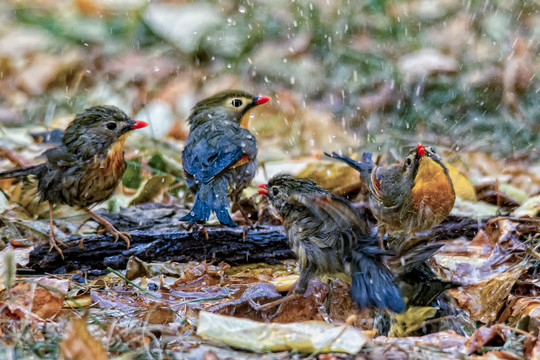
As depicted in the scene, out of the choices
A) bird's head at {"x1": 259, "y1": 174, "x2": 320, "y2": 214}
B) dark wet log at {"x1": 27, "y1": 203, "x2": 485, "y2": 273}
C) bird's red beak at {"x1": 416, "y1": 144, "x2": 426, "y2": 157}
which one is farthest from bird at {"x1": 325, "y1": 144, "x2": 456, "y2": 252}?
bird's head at {"x1": 259, "y1": 174, "x2": 320, "y2": 214}

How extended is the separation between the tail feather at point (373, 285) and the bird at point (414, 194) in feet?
2.96

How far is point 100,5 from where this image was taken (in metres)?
10.2

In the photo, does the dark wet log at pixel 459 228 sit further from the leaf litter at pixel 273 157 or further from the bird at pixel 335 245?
the bird at pixel 335 245

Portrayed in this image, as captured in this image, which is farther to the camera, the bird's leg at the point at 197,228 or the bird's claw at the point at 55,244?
the bird's leg at the point at 197,228

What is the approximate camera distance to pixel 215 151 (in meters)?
4.95

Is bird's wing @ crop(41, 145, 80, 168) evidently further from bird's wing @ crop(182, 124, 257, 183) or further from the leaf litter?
bird's wing @ crop(182, 124, 257, 183)

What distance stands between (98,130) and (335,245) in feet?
7.08

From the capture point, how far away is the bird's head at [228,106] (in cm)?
550

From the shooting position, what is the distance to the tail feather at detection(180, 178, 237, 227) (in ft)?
14.6

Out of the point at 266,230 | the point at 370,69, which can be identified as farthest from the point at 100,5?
the point at 266,230

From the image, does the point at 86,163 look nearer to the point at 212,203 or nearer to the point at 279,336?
the point at 212,203

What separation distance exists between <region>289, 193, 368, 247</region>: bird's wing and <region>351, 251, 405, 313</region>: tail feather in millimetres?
136

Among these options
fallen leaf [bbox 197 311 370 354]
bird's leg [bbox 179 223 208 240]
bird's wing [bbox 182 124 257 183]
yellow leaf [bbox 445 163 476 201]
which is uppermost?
bird's wing [bbox 182 124 257 183]

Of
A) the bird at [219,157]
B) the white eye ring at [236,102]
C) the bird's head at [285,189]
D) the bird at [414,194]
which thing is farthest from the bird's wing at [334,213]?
the white eye ring at [236,102]
